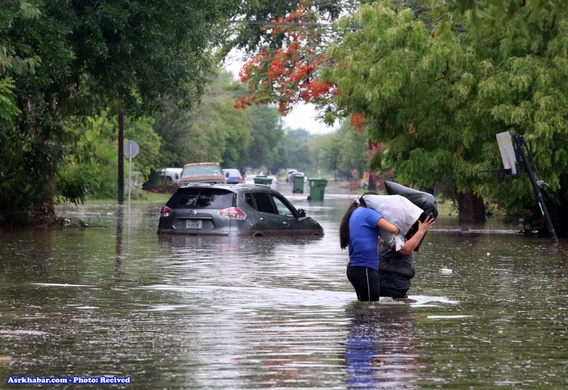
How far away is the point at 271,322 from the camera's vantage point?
12203 millimetres

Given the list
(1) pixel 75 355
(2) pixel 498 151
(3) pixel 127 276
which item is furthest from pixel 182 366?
(2) pixel 498 151

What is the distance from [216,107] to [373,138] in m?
75.7

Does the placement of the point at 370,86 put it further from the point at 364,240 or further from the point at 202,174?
the point at 202,174

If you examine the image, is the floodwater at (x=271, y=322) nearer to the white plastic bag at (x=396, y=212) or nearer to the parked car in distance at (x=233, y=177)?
the white plastic bag at (x=396, y=212)

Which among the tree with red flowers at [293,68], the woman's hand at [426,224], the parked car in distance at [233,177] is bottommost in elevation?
the woman's hand at [426,224]

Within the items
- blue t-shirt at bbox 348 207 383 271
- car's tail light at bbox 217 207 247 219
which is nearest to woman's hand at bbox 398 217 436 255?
blue t-shirt at bbox 348 207 383 271

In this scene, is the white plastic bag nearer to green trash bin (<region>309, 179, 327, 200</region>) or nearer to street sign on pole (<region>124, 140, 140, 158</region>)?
street sign on pole (<region>124, 140, 140, 158</region>)

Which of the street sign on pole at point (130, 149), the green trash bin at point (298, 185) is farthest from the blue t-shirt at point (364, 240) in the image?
the green trash bin at point (298, 185)

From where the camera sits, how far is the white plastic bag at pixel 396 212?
1377 cm

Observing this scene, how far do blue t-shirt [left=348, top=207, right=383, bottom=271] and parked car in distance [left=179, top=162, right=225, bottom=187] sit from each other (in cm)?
4981

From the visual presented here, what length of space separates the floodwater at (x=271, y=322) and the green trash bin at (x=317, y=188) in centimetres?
4646

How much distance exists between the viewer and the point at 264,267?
19.5 metres

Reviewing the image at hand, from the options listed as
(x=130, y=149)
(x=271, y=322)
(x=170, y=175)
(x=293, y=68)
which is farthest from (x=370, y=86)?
(x=170, y=175)

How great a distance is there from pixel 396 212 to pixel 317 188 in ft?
184
